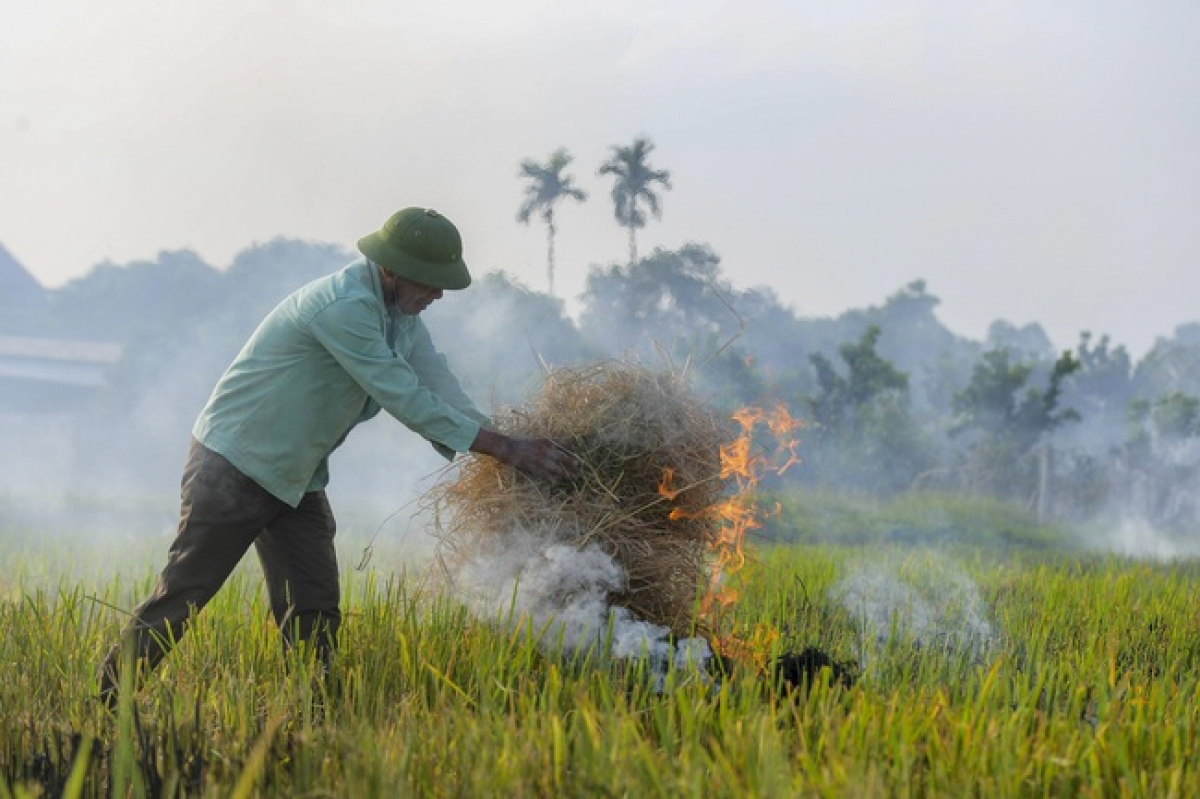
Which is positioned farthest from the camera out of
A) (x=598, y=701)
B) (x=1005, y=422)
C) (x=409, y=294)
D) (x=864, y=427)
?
(x=1005, y=422)

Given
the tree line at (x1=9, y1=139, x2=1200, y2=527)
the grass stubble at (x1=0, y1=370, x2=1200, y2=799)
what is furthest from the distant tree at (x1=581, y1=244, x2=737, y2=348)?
the grass stubble at (x1=0, y1=370, x2=1200, y2=799)

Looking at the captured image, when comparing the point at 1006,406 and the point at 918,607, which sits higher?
the point at 1006,406

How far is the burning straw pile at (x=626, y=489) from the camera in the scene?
4.30 m

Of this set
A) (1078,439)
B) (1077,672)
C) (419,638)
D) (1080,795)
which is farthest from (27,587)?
(1078,439)

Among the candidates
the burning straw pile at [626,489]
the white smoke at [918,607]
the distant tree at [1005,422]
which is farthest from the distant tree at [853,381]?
the burning straw pile at [626,489]

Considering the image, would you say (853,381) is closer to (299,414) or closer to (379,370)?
(299,414)

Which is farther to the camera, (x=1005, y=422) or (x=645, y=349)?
(x=1005, y=422)

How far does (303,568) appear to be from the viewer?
4.71 m

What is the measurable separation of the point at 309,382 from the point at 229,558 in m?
0.65

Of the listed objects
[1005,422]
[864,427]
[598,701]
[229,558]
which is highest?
[1005,422]

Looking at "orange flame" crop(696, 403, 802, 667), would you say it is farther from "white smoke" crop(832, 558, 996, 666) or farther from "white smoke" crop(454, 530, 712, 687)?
"white smoke" crop(832, 558, 996, 666)

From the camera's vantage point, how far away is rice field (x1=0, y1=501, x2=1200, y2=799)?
281cm

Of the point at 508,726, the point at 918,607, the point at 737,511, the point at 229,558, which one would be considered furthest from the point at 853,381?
the point at 508,726

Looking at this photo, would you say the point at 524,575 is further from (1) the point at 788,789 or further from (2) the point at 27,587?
(2) the point at 27,587
